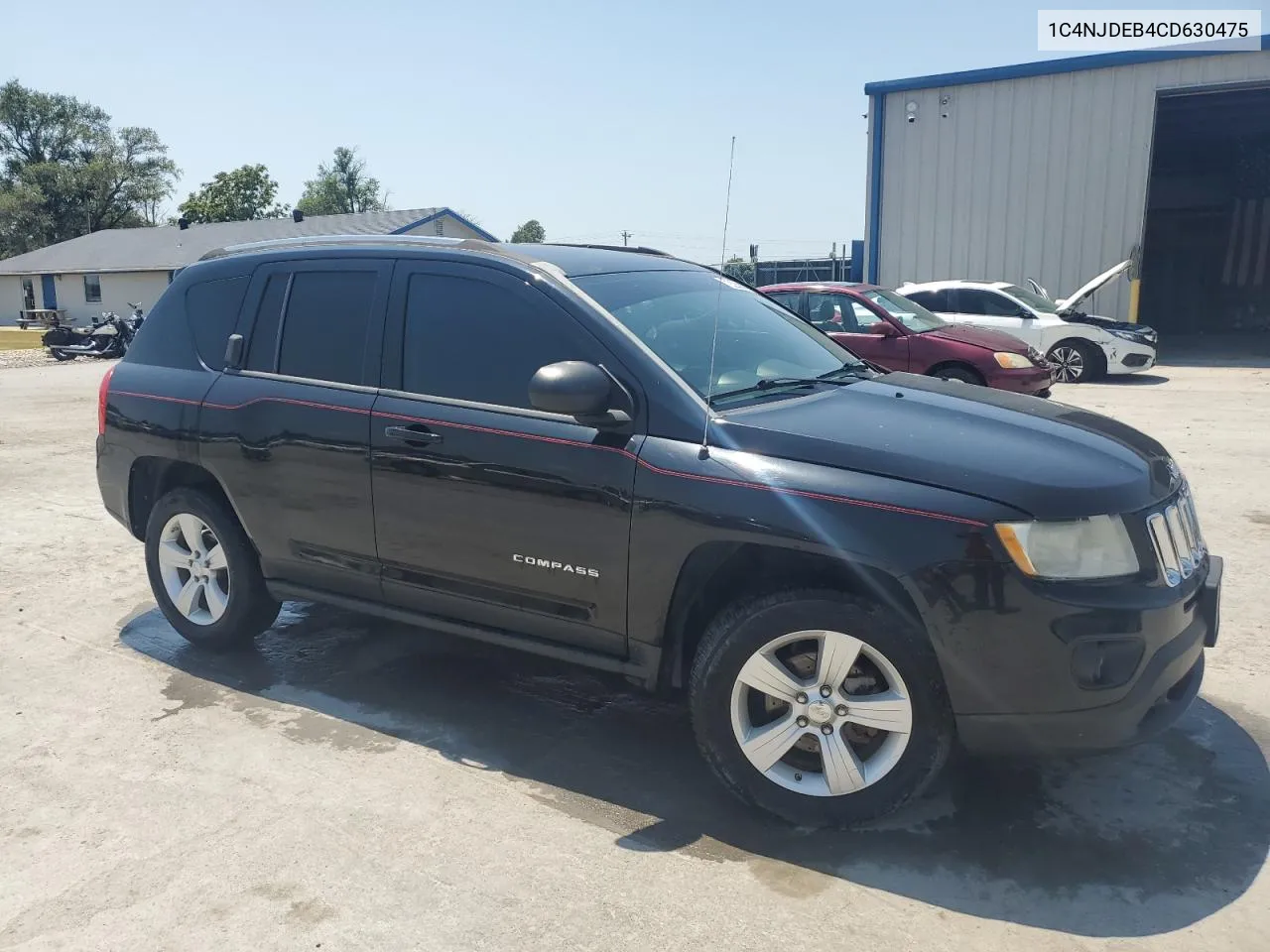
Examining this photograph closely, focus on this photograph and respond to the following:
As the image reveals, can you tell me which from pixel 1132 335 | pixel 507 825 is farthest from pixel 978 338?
pixel 507 825

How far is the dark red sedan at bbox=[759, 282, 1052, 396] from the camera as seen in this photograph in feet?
35.9

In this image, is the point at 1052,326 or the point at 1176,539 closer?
the point at 1176,539

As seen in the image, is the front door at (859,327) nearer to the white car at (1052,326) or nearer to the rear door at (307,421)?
the white car at (1052,326)

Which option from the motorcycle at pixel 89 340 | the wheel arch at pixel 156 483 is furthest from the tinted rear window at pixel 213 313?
the motorcycle at pixel 89 340

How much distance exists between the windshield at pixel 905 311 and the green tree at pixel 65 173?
6981cm

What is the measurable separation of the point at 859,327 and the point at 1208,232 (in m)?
29.9

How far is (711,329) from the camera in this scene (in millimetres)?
3871

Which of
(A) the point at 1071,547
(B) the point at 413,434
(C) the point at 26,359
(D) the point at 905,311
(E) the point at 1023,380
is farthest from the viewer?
(C) the point at 26,359

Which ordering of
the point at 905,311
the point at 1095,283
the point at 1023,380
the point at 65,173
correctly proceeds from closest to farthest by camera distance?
the point at 1023,380 < the point at 905,311 < the point at 1095,283 < the point at 65,173

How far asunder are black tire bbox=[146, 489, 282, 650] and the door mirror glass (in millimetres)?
2002

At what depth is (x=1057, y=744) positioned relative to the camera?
113 inches

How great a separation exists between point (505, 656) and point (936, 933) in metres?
2.49

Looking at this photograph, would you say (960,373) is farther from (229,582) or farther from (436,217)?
(436,217)

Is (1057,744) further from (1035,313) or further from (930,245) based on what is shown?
(930,245)
